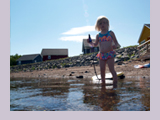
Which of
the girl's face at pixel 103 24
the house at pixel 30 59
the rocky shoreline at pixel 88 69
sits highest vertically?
the house at pixel 30 59

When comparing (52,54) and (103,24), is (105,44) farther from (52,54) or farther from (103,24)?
(52,54)

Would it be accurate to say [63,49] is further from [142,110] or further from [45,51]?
[142,110]

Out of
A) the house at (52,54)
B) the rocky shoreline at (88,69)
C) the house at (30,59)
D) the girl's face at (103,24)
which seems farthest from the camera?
the house at (52,54)

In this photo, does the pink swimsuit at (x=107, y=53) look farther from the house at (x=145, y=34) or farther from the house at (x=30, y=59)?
the house at (x=30, y=59)

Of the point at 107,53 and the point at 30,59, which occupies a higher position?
the point at 30,59

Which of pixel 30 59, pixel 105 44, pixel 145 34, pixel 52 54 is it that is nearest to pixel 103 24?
pixel 105 44

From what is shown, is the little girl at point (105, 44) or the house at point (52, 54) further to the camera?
the house at point (52, 54)

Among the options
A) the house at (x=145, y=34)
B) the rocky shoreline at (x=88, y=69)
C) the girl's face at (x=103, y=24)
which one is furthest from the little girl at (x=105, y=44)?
the house at (x=145, y=34)

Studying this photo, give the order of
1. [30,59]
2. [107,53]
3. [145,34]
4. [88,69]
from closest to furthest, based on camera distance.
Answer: [107,53]
[88,69]
[145,34]
[30,59]

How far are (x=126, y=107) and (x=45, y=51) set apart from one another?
190 ft

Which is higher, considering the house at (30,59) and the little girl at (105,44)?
the house at (30,59)

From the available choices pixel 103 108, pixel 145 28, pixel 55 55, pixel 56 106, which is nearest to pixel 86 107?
pixel 103 108

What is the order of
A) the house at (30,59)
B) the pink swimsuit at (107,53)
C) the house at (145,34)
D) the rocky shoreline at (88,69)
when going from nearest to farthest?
the pink swimsuit at (107,53) < the rocky shoreline at (88,69) < the house at (145,34) < the house at (30,59)

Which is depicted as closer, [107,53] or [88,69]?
[107,53]
